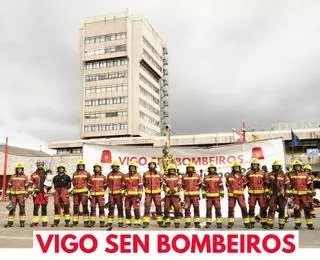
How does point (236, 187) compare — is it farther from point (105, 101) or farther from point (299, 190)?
point (105, 101)

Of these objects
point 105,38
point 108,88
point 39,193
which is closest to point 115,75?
point 108,88

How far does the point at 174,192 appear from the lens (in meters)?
13.7

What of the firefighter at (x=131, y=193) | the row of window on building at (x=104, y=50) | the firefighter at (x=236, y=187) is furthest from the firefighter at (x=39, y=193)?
the row of window on building at (x=104, y=50)

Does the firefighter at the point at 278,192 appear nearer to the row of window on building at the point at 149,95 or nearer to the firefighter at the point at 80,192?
the firefighter at the point at 80,192

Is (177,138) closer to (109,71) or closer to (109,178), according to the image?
(109,71)

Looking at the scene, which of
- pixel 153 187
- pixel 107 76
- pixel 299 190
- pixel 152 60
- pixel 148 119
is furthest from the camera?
pixel 152 60

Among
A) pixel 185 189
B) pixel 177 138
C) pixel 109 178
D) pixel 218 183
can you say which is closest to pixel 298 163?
pixel 218 183

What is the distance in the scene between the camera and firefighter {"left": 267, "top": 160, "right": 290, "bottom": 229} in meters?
13.4

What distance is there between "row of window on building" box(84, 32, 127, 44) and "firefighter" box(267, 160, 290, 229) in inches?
3369

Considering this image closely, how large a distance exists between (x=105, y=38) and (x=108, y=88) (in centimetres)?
1101

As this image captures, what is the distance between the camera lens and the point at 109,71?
321 ft

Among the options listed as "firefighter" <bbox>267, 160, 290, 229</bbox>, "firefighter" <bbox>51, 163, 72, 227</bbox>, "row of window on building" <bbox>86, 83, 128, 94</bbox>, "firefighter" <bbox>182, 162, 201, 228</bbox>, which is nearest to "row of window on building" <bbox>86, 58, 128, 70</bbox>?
"row of window on building" <bbox>86, 83, 128, 94</bbox>

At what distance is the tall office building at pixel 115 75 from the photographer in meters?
96.2

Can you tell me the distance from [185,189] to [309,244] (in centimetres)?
488
